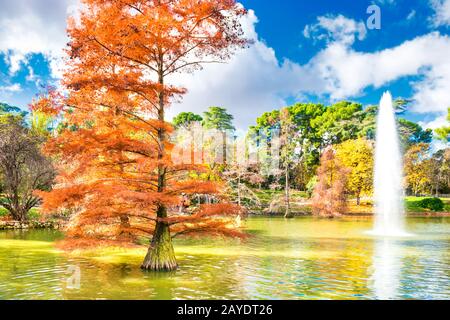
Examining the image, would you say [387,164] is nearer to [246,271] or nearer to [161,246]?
[246,271]

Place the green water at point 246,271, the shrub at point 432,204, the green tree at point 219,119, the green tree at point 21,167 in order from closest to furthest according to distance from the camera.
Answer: the green water at point 246,271 < the green tree at point 21,167 < the shrub at point 432,204 < the green tree at point 219,119

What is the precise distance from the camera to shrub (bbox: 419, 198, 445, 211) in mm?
42750

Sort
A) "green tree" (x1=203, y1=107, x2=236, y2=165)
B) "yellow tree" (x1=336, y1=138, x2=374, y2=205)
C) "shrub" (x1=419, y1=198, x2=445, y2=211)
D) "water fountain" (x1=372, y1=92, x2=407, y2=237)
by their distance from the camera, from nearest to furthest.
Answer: "water fountain" (x1=372, y1=92, x2=407, y2=237) < "yellow tree" (x1=336, y1=138, x2=374, y2=205) < "shrub" (x1=419, y1=198, x2=445, y2=211) < "green tree" (x1=203, y1=107, x2=236, y2=165)

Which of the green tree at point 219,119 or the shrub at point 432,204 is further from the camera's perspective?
the green tree at point 219,119

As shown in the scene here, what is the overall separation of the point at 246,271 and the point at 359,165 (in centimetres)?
3270

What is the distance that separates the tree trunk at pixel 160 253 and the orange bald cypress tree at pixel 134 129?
0.10ft

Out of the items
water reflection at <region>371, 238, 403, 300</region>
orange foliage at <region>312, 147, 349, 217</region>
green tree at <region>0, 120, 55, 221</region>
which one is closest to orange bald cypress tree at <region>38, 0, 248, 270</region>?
water reflection at <region>371, 238, 403, 300</region>

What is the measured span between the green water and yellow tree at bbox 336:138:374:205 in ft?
74.2

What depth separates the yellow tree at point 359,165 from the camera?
139 ft

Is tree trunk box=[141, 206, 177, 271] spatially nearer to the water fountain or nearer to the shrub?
the water fountain

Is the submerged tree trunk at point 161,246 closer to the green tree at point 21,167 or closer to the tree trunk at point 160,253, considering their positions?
the tree trunk at point 160,253

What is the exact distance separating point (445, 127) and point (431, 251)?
30668 mm

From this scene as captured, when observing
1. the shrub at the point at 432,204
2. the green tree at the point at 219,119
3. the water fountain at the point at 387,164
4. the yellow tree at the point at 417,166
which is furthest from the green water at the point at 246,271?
the green tree at the point at 219,119

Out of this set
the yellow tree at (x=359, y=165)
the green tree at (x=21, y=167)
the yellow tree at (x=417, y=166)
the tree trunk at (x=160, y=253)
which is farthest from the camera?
the yellow tree at (x=417, y=166)
